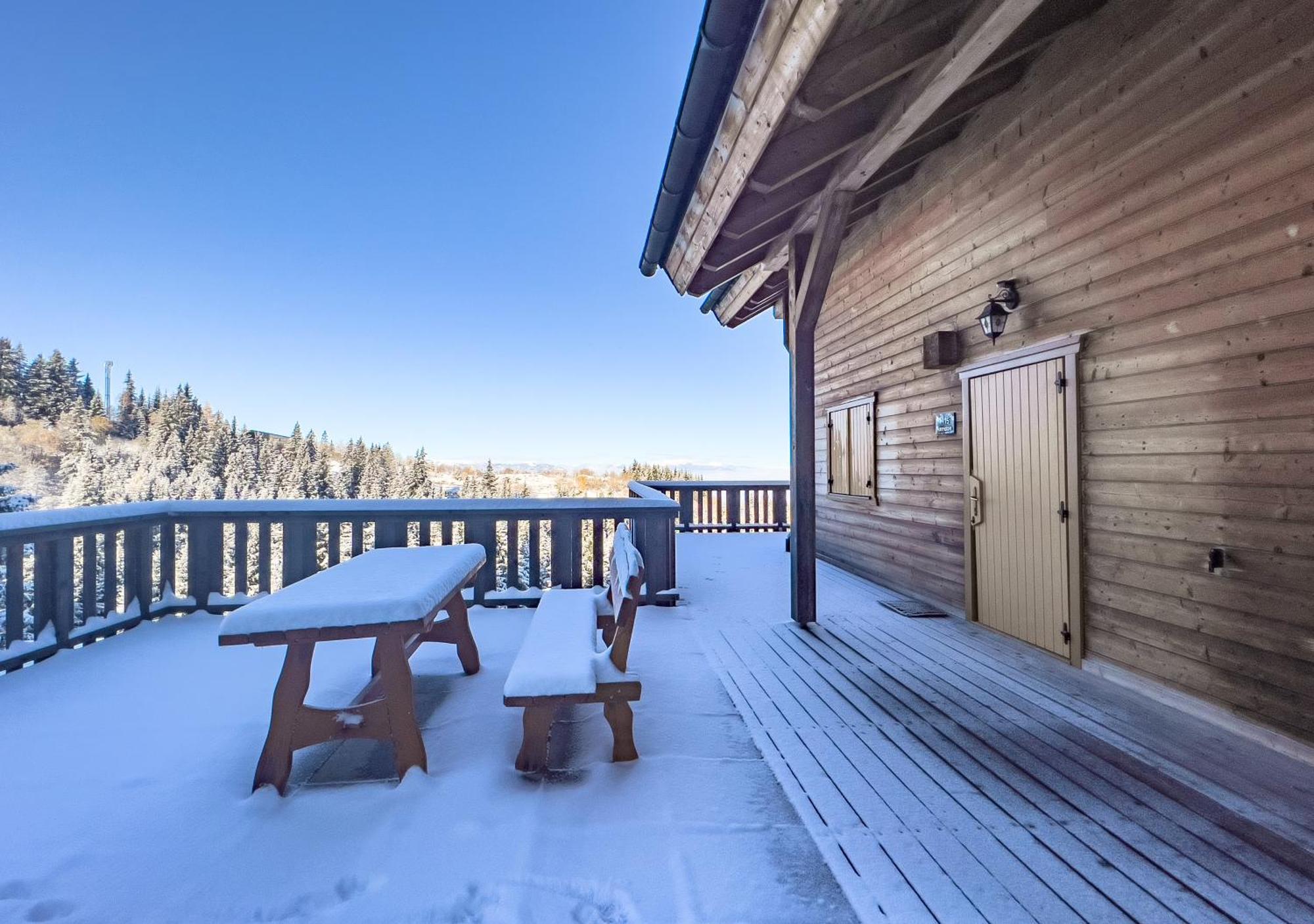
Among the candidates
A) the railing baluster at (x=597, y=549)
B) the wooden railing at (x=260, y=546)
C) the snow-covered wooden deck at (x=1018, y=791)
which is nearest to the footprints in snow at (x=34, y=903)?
the snow-covered wooden deck at (x=1018, y=791)

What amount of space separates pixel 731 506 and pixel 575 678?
7.41m

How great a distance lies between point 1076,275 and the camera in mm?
2969

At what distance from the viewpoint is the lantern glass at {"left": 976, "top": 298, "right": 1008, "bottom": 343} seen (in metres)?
3.43

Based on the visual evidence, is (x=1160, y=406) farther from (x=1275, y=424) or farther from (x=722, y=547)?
(x=722, y=547)

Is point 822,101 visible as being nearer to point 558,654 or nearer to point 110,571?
point 558,654

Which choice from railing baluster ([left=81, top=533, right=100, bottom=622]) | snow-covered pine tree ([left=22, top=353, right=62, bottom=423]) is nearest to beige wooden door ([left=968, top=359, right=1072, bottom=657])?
railing baluster ([left=81, top=533, right=100, bottom=622])

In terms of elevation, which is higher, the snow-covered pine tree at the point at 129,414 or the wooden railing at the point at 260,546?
the snow-covered pine tree at the point at 129,414

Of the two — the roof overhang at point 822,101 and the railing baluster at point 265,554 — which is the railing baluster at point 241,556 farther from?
the roof overhang at point 822,101

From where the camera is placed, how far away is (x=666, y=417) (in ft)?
247

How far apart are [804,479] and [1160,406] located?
1858 mm

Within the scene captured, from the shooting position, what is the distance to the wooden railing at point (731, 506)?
896cm

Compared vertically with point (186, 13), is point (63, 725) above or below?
below

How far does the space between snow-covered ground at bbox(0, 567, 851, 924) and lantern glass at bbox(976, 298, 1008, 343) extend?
9.54 feet

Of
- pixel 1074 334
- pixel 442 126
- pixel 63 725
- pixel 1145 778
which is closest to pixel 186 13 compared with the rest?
pixel 442 126
